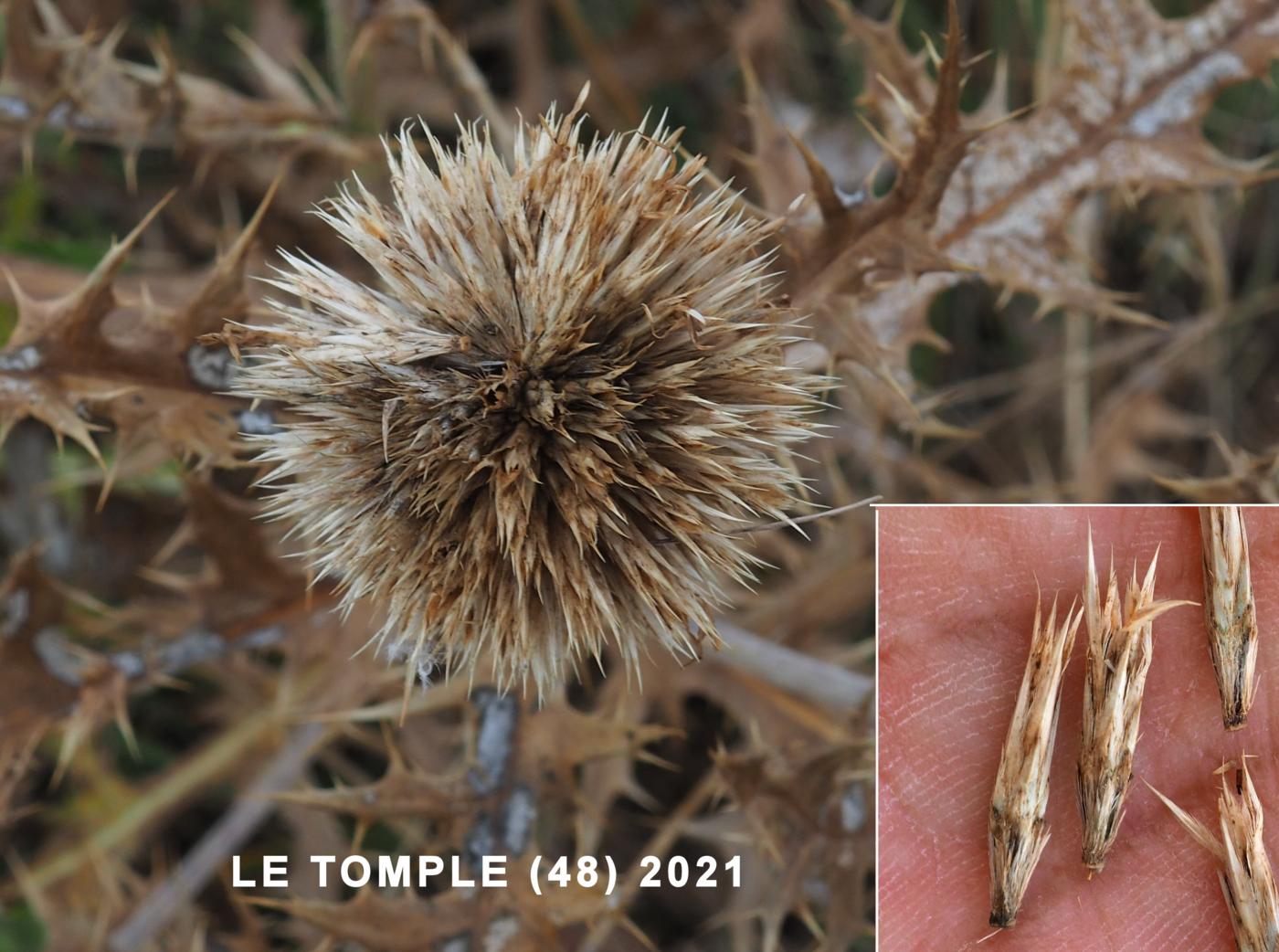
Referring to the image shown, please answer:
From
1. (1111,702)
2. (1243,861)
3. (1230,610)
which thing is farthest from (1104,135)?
(1243,861)

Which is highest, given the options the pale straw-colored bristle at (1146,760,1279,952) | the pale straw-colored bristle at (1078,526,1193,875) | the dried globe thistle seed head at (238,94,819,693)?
the dried globe thistle seed head at (238,94,819,693)

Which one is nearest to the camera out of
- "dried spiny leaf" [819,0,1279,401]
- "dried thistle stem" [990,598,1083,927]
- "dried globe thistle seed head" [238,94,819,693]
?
"dried globe thistle seed head" [238,94,819,693]

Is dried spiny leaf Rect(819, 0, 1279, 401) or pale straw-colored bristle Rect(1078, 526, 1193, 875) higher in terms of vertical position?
dried spiny leaf Rect(819, 0, 1279, 401)

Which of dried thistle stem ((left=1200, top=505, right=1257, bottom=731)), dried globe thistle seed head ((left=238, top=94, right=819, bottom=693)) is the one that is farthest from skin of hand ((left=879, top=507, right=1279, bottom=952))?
dried globe thistle seed head ((left=238, top=94, right=819, bottom=693))

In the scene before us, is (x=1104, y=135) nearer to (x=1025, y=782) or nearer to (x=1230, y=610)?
(x=1230, y=610)

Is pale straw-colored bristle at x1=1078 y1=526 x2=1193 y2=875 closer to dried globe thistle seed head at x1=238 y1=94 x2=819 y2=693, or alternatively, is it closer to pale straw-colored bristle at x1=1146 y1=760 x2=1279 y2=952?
pale straw-colored bristle at x1=1146 y1=760 x2=1279 y2=952

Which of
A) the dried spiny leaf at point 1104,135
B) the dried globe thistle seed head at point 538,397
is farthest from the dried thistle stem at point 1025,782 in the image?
the dried spiny leaf at point 1104,135
